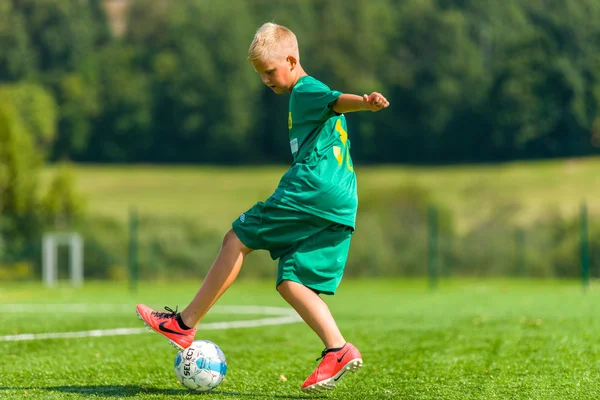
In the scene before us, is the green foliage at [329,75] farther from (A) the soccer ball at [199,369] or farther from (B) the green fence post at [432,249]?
(A) the soccer ball at [199,369]

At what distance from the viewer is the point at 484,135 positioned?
165ft

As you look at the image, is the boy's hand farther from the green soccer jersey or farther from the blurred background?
the blurred background

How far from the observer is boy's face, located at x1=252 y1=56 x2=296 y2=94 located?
4016mm

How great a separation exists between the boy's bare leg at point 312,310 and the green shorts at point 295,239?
3 cm

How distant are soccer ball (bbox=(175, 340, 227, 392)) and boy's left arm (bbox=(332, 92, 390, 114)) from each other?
132 centimetres

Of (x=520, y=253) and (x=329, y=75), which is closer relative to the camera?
(x=520, y=253)

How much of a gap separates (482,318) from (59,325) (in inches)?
158

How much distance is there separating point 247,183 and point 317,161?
4686 centimetres

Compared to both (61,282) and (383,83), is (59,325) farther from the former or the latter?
(383,83)

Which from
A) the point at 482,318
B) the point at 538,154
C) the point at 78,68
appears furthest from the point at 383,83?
the point at 482,318

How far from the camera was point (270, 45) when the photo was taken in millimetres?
3994

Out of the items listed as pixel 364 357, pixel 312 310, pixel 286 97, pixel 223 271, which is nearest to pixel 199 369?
pixel 223 271

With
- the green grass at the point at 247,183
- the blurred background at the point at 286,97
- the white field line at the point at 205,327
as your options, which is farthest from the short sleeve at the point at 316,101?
the green grass at the point at 247,183

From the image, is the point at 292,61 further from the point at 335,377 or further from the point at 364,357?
the point at 364,357
